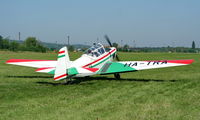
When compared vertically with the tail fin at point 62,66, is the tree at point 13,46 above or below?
above

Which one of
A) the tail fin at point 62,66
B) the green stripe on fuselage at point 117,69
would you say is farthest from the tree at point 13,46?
the tail fin at point 62,66

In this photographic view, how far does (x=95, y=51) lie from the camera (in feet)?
44.5

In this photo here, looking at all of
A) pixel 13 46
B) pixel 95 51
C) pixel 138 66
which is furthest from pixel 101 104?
pixel 13 46

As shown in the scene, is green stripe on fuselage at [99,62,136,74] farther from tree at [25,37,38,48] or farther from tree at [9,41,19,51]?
tree at [25,37,38,48]

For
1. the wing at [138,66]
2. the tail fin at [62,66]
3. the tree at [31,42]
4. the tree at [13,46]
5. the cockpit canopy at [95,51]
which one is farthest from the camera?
→ the tree at [31,42]

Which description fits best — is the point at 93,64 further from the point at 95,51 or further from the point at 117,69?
the point at 117,69

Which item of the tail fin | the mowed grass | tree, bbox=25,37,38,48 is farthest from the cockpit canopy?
tree, bbox=25,37,38,48

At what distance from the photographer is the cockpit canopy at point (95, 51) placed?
43.5ft

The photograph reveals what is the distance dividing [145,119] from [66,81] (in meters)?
6.30

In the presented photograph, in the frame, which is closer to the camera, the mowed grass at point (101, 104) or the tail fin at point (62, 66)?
the mowed grass at point (101, 104)

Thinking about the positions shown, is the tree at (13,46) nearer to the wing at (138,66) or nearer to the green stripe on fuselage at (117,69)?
the green stripe on fuselage at (117,69)

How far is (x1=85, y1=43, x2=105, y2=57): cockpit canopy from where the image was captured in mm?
13270

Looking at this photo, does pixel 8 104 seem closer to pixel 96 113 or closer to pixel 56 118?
pixel 56 118

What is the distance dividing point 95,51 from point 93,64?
0.90 meters
